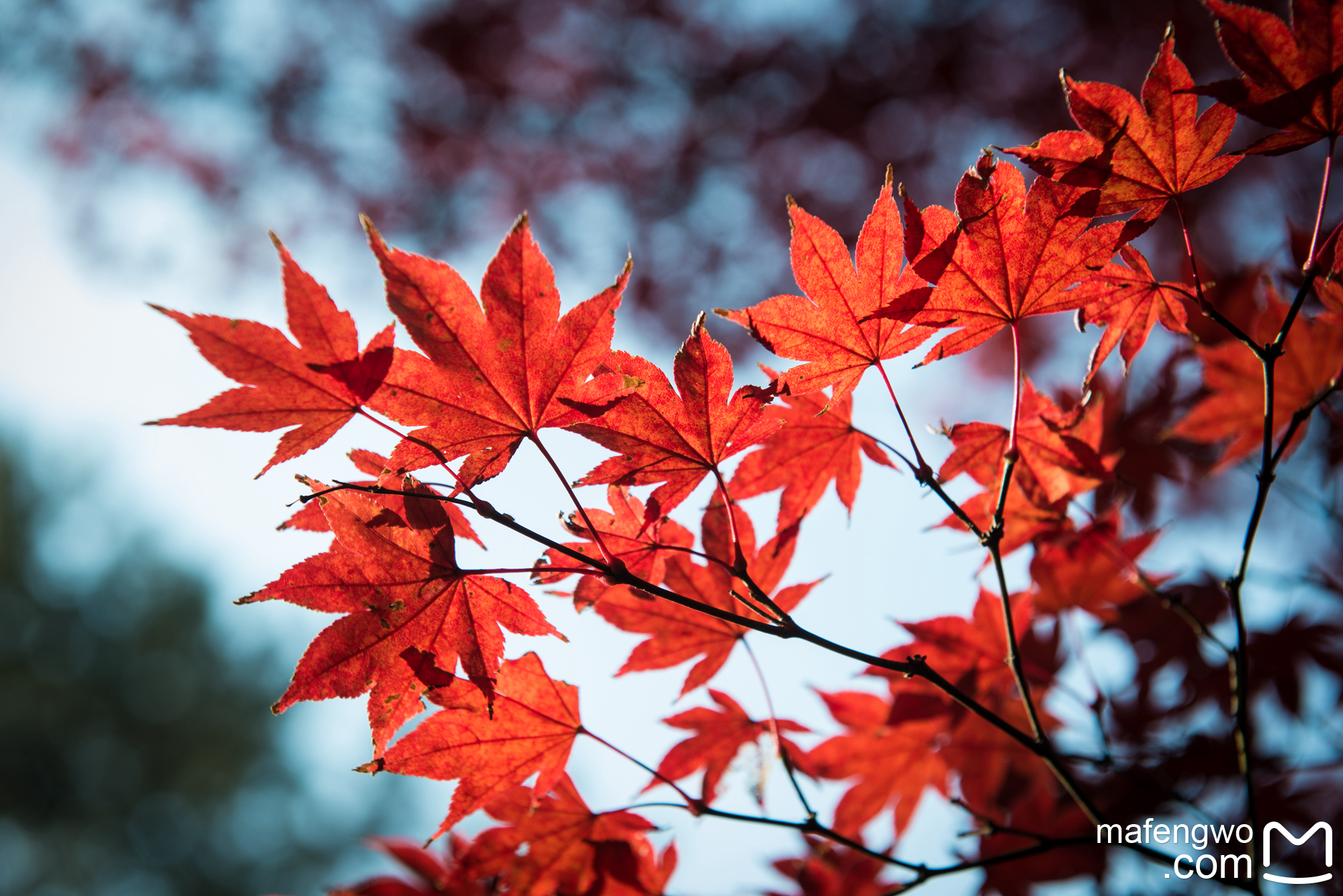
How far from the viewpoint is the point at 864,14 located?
285 cm

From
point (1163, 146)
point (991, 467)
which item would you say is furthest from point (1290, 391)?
point (1163, 146)

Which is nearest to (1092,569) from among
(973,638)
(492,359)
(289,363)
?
(973,638)

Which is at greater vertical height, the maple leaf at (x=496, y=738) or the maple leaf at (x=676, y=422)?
the maple leaf at (x=676, y=422)

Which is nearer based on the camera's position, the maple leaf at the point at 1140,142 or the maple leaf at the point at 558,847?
the maple leaf at the point at 1140,142

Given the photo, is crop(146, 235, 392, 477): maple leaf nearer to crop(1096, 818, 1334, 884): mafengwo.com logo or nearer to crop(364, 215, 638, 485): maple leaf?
crop(364, 215, 638, 485): maple leaf

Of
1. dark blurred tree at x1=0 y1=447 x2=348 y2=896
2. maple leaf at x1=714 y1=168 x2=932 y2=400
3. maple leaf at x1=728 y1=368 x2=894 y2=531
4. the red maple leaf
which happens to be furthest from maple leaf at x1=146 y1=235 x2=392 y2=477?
dark blurred tree at x1=0 y1=447 x2=348 y2=896

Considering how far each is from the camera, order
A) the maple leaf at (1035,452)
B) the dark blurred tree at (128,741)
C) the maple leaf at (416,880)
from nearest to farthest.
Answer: the maple leaf at (1035,452), the maple leaf at (416,880), the dark blurred tree at (128,741)

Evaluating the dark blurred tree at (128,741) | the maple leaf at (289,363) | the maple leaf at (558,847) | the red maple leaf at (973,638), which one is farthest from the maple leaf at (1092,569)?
the dark blurred tree at (128,741)

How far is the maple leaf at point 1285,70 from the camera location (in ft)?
1.70

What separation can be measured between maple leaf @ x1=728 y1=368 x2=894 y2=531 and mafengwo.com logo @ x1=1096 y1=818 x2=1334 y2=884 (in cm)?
46

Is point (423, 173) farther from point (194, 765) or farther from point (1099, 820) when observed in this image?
point (194, 765)

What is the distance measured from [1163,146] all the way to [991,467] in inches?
14.5

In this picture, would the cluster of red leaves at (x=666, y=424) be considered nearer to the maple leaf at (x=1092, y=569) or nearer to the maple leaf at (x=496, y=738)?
the maple leaf at (x=496, y=738)

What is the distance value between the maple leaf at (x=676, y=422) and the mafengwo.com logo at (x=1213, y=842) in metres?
0.57
